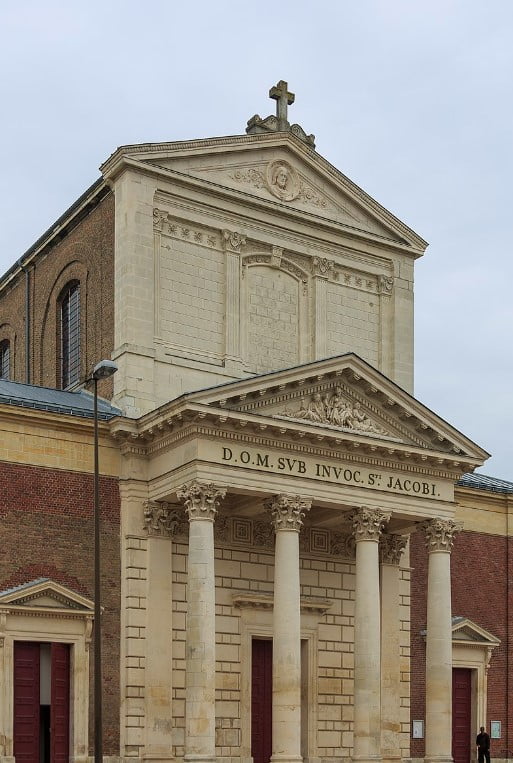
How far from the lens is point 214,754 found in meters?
32.3

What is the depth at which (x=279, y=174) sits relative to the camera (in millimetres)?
41062

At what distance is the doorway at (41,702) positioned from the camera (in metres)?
32.5

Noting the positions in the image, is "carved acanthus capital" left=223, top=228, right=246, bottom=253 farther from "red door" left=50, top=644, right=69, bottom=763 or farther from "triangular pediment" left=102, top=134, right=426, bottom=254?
"red door" left=50, top=644, right=69, bottom=763

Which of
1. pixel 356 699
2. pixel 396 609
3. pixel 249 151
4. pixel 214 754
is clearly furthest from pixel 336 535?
pixel 249 151

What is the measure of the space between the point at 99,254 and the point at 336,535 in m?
10.9

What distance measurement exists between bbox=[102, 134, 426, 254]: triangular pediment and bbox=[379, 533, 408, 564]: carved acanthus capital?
9.83 metres

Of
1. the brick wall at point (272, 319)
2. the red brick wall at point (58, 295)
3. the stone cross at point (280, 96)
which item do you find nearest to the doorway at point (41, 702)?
the red brick wall at point (58, 295)

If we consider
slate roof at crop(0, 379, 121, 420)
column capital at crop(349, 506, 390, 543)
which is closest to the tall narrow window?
slate roof at crop(0, 379, 121, 420)

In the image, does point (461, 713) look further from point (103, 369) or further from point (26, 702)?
point (103, 369)

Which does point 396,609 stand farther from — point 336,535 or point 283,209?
point 283,209

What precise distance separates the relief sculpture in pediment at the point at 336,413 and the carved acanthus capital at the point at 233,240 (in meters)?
5.76

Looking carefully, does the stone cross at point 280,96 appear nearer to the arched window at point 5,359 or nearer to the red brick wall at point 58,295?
the red brick wall at point 58,295

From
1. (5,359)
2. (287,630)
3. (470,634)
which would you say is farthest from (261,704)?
(5,359)

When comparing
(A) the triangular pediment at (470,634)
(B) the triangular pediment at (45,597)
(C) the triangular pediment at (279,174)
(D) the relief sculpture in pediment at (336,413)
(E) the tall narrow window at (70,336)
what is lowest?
(A) the triangular pediment at (470,634)
